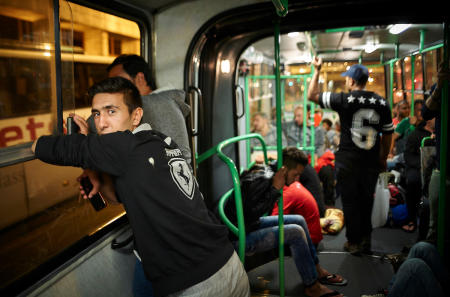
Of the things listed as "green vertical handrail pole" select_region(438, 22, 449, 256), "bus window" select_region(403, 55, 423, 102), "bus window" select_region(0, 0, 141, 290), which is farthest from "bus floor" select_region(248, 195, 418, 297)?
"bus window" select_region(403, 55, 423, 102)

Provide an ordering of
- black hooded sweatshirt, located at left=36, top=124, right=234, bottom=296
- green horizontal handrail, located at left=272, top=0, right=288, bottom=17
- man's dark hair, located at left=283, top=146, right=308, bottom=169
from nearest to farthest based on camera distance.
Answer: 1. black hooded sweatshirt, located at left=36, top=124, right=234, bottom=296
2. green horizontal handrail, located at left=272, top=0, right=288, bottom=17
3. man's dark hair, located at left=283, top=146, right=308, bottom=169

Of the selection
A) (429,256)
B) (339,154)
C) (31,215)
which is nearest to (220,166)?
(339,154)

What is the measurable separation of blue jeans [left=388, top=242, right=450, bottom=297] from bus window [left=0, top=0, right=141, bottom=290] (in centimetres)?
187

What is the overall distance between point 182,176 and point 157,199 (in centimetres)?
16

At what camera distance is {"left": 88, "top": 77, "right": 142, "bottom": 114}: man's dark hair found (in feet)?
5.07

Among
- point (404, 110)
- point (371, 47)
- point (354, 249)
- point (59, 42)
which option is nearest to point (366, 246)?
point (354, 249)

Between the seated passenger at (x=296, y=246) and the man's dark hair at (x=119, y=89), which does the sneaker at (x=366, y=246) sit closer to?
the seated passenger at (x=296, y=246)

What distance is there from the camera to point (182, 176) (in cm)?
145

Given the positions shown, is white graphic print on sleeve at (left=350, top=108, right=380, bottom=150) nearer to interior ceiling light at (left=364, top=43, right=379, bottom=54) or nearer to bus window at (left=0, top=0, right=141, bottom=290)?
bus window at (left=0, top=0, right=141, bottom=290)

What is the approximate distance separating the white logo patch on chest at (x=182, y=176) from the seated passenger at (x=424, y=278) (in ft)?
4.87

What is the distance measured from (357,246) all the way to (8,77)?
3.51 m

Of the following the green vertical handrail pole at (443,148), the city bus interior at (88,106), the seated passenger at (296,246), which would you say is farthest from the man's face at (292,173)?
the green vertical handrail pole at (443,148)

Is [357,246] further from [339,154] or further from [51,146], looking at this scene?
[51,146]

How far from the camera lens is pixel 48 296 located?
5.58 ft
